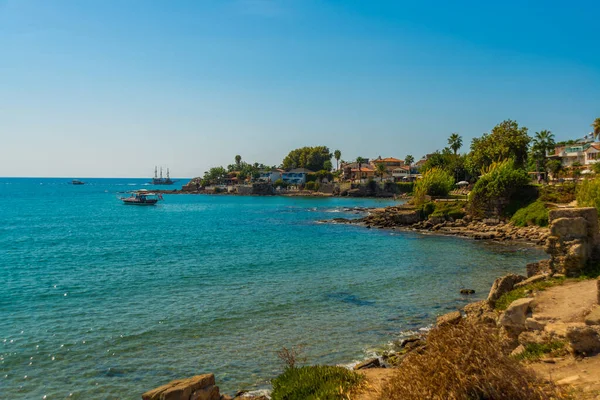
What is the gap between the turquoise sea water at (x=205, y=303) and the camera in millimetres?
16172

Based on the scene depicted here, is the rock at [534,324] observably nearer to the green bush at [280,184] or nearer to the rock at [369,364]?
the rock at [369,364]

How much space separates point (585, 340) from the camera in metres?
11.2

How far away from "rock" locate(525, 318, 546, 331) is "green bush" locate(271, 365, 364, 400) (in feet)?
18.4

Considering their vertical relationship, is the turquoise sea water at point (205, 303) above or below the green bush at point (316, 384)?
below

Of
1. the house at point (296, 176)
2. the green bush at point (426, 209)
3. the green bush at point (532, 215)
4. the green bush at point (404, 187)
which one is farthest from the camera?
the house at point (296, 176)

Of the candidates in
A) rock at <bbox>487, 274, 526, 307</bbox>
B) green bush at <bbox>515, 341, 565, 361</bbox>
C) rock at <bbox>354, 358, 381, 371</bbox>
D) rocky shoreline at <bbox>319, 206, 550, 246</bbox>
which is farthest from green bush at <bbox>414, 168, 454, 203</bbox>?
green bush at <bbox>515, 341, 565, 361</bbox>

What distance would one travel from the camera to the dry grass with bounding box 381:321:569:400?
285 inches

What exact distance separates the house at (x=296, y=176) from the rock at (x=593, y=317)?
166m

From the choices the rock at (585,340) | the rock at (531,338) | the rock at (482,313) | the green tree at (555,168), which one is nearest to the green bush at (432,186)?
the green tree at (555,168)

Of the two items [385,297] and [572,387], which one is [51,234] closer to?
[385,297]

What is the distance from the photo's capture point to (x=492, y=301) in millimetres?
19297

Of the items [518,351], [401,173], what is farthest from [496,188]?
[401,173]

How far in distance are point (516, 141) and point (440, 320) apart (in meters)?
74.0

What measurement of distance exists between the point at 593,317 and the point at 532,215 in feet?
148
